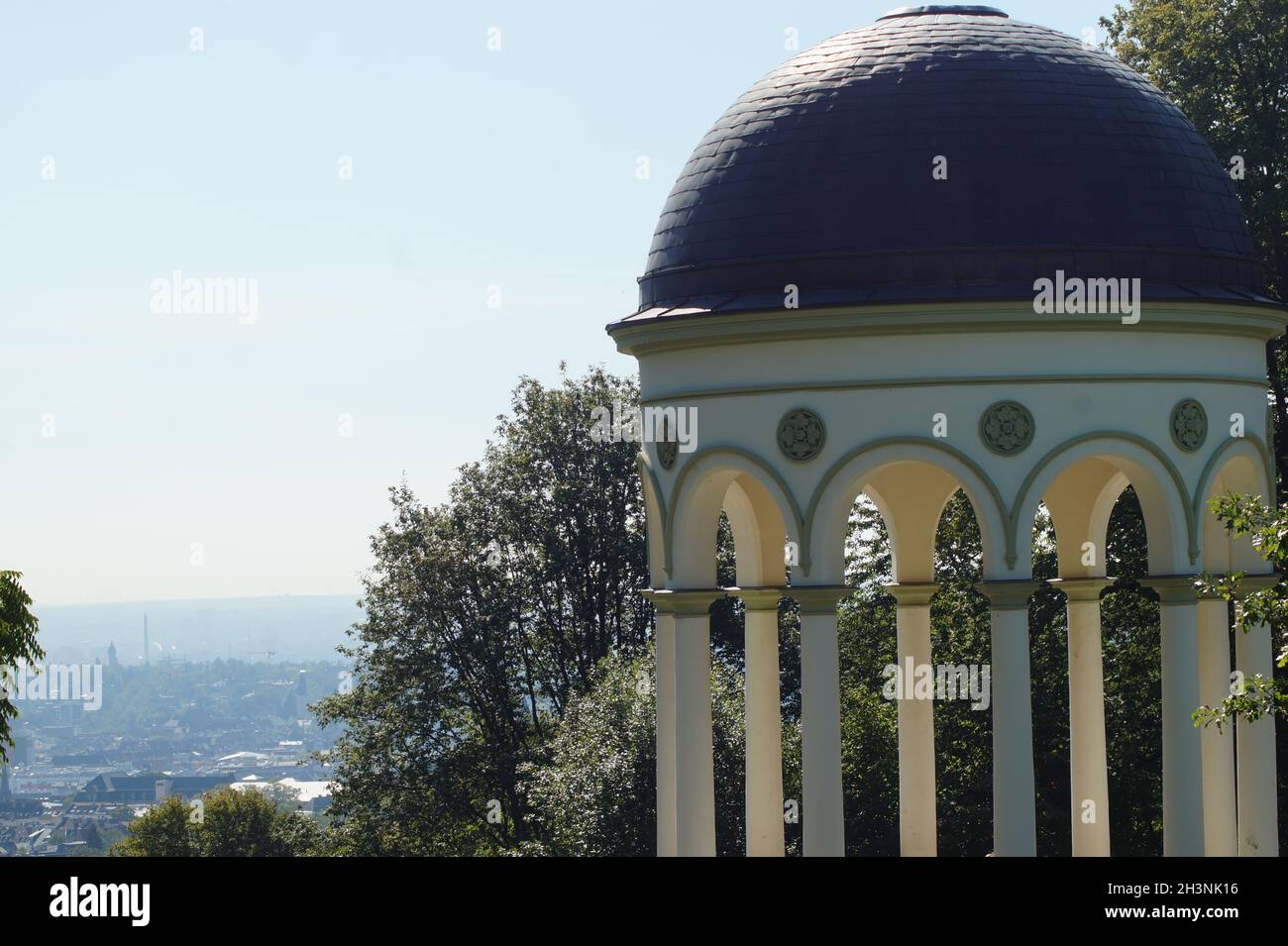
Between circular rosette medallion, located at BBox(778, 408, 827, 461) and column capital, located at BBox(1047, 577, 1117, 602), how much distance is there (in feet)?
22.0

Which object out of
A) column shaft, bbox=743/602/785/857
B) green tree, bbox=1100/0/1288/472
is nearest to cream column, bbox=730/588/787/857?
column shaft, bbox=743/602/785/857

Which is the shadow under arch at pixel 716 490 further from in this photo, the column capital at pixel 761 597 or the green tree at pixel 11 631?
the green tree at pixel 11 631

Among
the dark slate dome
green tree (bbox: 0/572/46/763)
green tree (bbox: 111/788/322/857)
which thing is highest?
the dark slate dome

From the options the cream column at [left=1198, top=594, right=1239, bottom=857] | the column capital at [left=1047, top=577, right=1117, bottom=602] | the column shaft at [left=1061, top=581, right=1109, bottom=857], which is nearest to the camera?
the cream column at [left=1198, top=594, right=1239, bottom=857]

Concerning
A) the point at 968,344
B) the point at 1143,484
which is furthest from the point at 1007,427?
the point at 1143,484

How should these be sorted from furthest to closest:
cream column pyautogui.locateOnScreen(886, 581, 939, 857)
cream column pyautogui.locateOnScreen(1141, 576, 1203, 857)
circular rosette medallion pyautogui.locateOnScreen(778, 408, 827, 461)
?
cream column pyautogui.locateOnScreen(886, 581, 939, 857)
cream column pyautogui.locateOnScreen(1141, 576, 1203, 857)
circular rosette medallion pyautogui.locateOnScreen(778, 408, 827, 461)

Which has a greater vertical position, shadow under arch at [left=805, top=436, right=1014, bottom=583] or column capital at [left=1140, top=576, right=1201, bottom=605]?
shadow under arch at [left=805, top=436, right=1014, bottom=583]

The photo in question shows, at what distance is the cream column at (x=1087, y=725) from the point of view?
106ft

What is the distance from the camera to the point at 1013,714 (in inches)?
1101

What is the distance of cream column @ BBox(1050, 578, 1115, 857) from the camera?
32250 mm

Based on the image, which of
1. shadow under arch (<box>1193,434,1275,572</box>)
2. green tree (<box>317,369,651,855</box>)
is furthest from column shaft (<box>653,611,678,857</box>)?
green tree (<box>317,369,651,855</box>)

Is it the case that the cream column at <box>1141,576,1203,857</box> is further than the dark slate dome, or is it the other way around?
the cream column at <box>1141,576,1203,857</box>

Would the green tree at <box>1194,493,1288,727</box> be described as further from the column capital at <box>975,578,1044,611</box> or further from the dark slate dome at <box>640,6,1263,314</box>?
the dark slate dome at <box>640,6,1263,314</box>
